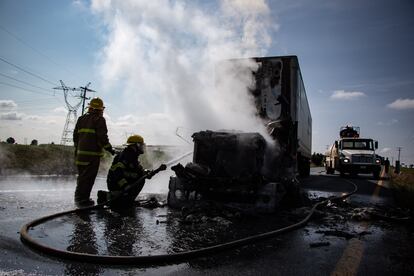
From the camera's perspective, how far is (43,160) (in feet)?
49.0

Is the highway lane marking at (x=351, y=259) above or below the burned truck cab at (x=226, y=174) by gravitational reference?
below

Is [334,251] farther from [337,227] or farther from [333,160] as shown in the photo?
[333,160]

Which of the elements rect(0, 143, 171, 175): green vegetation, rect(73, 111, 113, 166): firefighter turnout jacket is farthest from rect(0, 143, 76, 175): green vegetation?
rect(73, 111, 113, 166): firefighter turnout jacket

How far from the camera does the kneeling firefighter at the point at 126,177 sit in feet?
20.0

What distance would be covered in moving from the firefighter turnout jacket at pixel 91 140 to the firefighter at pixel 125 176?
409 mm

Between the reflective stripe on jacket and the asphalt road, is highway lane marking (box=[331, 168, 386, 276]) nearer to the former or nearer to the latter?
the asphalt road

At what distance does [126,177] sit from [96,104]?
1.64m

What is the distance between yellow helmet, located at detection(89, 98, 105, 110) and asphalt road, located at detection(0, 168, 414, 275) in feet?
6.54

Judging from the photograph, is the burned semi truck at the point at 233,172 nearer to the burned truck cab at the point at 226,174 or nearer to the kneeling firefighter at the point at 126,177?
the burned truck cab at the point at 226,174

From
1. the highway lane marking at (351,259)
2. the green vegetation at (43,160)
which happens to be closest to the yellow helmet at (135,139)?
the highway lane marking at (351,259)

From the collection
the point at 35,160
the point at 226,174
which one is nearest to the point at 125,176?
the point at 226,174

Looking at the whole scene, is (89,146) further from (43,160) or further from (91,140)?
(43,160)

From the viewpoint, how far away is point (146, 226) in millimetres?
4594

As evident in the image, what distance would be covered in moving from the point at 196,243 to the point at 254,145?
115 inches
